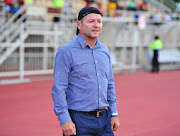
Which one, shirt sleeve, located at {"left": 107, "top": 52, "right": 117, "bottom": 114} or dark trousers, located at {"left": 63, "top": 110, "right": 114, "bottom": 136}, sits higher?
shirt sleeve, located at {"left": 107, "top": 52, "right": 117, "bottom": 114}

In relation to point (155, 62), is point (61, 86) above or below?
above

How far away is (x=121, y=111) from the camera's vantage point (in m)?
7.38

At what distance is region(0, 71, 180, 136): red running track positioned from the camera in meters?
5.84

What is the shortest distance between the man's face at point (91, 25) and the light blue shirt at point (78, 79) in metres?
0.08

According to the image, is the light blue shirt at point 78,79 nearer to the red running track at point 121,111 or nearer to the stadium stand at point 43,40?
the red running track at point 121,111

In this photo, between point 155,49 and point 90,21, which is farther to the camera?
point 155,49

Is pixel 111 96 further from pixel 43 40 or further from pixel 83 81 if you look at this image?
pixel 43 40

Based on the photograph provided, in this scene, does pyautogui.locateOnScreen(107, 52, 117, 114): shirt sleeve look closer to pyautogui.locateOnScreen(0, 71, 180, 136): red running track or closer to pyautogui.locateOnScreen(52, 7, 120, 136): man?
pyautogui.locateOnScreen(52, 7, 120, 136): man

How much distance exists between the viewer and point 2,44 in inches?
500

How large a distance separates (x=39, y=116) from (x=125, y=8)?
60.7 ft

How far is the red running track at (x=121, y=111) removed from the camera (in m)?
5.84

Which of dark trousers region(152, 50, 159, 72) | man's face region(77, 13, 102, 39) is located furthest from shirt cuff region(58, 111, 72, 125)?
dark trousers region(152, 50, 159, 72)

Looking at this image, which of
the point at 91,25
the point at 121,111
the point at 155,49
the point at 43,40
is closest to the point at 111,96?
the point at 91,25

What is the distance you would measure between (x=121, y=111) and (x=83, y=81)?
15.6 ft
